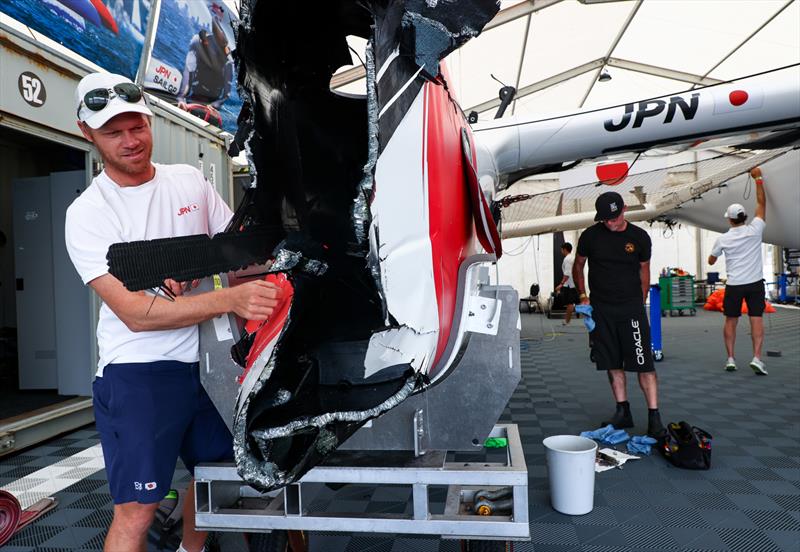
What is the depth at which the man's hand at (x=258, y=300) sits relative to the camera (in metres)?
1.20

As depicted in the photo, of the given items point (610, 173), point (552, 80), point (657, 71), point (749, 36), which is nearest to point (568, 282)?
point (552, 80)

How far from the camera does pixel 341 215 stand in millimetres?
1301

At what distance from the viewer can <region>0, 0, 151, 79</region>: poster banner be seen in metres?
3.48

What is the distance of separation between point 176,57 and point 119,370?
456 cm

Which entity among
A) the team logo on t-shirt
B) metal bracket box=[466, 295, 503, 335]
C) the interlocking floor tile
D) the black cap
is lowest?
the interlocking floor tile

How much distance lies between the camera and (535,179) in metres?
17.9

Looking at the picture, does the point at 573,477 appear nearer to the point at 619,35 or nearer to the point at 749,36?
the point at 619,35

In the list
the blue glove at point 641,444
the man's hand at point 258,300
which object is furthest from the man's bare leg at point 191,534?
the blue glove at point 641,444

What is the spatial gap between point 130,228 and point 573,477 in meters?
2.17

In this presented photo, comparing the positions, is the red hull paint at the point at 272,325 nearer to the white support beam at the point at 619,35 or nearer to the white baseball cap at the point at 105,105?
the white baseball cap at the point at 105,105

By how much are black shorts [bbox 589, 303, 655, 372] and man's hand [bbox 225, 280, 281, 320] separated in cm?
310

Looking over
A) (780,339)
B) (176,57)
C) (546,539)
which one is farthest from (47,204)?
(780,339)

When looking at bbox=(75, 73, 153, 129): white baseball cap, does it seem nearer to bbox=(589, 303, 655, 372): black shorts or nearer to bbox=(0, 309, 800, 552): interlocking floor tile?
bbox=(0, 309, 800, 552): interlocking floor tile

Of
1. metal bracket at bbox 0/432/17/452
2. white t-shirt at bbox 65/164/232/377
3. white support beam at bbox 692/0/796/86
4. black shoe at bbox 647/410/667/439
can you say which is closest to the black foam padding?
white t-shirt at bbox 65/164/232/377
